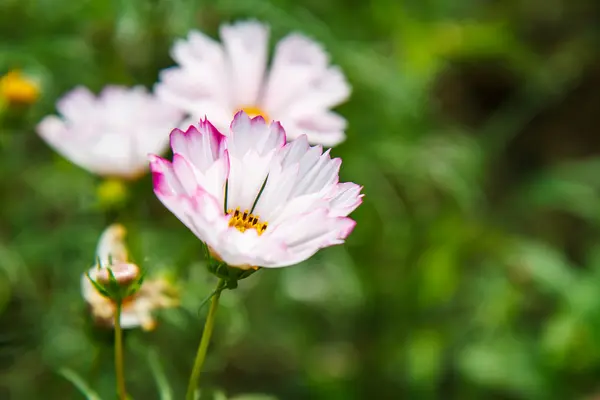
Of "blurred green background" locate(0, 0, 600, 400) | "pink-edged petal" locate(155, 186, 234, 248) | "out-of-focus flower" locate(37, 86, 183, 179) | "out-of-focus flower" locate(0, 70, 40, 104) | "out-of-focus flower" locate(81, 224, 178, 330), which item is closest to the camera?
"pink-edged petal" locate(155, 186, 234, 248)

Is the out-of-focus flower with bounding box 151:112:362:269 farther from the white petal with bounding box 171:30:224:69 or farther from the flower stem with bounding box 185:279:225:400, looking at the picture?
the white petal with bounding box 171:30:224:69

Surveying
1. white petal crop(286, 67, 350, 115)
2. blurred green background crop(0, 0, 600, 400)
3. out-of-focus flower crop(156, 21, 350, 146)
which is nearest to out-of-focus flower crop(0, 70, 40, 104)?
blurred green background crop(0, 0, 600, 400)

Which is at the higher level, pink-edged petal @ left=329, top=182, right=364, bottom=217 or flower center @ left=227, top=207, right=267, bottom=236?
pink-edged petal @ left=329, top=182, right=364, bottom=217

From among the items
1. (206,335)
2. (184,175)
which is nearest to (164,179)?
(184,175)

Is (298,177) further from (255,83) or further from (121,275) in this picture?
(255,83)

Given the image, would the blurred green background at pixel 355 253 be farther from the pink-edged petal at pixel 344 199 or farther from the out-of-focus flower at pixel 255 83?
the pink-edged petal at pixel 344 199

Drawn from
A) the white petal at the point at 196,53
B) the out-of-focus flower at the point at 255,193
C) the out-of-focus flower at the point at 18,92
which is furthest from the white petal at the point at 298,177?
the out-of-focus flower at the point at 18,92

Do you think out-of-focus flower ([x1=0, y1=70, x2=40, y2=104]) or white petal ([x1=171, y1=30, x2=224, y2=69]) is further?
out-of-focus flower ([x1=0, y1=70, x2=40, y2=104])

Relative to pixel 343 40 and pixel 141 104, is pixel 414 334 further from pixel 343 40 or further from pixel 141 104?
pixel 141 104
